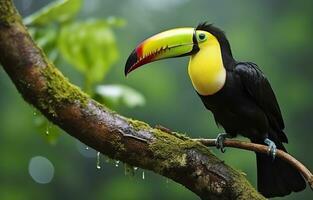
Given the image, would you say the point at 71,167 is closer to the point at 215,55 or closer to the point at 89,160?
the point at 89,160

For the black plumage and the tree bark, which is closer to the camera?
the tree bark

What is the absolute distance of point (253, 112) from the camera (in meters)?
2.18

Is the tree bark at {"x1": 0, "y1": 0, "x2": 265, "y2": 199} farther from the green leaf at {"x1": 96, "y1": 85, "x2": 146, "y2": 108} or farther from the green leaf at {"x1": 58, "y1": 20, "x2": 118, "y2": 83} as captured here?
the green leaf at {"x1": 58, "y1": 20, "x2": 118, "y2": 83}

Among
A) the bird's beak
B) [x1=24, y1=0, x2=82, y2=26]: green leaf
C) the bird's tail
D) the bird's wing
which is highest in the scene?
[x1=24, y1=0, x2=82, y2=26]: green leaf

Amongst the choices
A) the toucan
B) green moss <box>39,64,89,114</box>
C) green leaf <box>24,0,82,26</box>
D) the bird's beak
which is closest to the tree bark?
green moss <box>39,64,89,114</box>

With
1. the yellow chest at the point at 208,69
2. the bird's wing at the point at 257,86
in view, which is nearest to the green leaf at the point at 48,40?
the yellow chest at the point at 208,69

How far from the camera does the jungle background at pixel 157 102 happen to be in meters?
7.64

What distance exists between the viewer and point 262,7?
→ 30.7 ft

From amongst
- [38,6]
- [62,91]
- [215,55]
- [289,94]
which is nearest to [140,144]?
[62,91]

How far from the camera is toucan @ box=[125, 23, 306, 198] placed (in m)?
2.04

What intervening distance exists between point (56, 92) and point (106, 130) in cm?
18

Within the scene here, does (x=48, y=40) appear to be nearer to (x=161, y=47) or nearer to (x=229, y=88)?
(x=161, y=47)

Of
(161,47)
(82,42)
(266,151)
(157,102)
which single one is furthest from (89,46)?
(157,102)

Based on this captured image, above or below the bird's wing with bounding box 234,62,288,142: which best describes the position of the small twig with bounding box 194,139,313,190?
below
